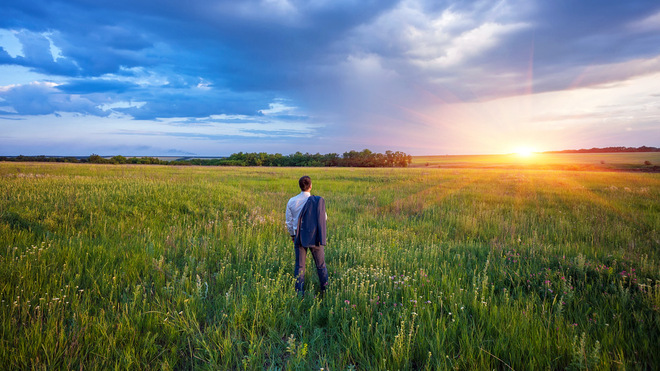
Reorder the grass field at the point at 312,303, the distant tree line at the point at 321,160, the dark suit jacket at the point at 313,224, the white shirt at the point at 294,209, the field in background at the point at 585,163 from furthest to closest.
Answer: the distant tree line at the point at 321,160 → the field in background at the point at 585,163 → the white shirt at the point at 294,209 → the dark suit jacket at the point at 313,224 → the grass field at the point at 312,303

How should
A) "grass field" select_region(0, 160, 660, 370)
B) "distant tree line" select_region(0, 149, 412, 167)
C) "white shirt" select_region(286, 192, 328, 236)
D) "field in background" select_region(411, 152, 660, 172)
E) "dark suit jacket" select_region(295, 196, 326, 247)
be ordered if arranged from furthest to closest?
"distant tree line" select_region(0, 149, 412, 167) → "field in background" select_region(411, 152, 660, 172) → "white shirt" select_region(286, 192, 328, 236) → "dark suit jacket" select_region(295, 196, 326, 247) → "grass field" select_region(0, 160, 660, 370)

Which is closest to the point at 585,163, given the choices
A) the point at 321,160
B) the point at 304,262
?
the point at 321,160

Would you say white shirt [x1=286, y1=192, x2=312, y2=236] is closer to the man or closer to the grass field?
the man

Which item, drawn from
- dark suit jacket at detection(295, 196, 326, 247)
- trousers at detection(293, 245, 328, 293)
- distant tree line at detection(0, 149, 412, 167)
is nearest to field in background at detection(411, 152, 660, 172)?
distant tree line at detection(0, 149, 412, 167)

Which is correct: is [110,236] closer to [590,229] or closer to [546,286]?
[546,286]

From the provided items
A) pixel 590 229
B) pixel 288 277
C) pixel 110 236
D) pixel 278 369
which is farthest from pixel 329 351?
pixel 590 229

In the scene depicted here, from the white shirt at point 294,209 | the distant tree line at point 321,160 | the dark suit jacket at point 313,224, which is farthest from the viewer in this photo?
the distant tree line at point 321,160

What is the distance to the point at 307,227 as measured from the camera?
4.43 meters

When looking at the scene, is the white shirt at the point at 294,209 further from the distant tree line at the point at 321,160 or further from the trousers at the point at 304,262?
the distant tree line at the point at 321,160

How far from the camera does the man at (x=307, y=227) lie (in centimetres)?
443

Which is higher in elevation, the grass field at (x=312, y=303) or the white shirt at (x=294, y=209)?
the white shirt at (x=294, y=209)

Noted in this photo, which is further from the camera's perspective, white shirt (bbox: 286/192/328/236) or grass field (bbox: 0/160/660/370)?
white shirt (bbox: 286/192/328/236)

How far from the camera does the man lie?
14.5 feet

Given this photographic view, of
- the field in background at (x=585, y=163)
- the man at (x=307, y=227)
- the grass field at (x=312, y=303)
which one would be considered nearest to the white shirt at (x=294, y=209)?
the man at (x=307, y=227)
